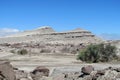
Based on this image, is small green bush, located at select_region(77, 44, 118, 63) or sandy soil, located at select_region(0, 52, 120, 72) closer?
sandy soil, located at select_region(0, 52, 120, 72)

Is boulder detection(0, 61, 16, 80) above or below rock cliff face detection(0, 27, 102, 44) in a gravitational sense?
below

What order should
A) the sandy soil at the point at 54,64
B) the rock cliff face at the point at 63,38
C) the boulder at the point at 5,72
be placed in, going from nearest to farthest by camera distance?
the boulder at the point at 5,72
the sandy soil at the point at 54,64
the rock cliff face at the point at 63,38

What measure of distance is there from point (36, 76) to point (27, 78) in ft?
7.98

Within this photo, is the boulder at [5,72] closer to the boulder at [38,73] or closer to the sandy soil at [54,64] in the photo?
the boulder at [38,73]

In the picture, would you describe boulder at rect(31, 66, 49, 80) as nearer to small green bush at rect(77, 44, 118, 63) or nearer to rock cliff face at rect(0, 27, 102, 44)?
small green bush at rect(77, 44, 118, 63)

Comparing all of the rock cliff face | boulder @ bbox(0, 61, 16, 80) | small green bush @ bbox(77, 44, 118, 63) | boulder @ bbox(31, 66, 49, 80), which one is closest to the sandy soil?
small green bush @ bbox(77, 44, 118, 63)

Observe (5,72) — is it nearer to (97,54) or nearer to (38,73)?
(38,73)

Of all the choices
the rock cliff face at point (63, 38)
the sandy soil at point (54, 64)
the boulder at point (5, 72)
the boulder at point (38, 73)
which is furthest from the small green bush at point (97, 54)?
the rock cliff face at point (63, 38)

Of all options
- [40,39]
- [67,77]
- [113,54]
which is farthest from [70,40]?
[67,77]

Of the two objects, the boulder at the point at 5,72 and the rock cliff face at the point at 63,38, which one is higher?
the rock cliff face at the point at 63,38

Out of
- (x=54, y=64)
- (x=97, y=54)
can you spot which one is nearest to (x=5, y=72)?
(x=54, y=64)

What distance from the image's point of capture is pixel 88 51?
59.2 metres

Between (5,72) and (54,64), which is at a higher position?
(5,72)

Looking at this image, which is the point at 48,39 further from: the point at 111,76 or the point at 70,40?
the point at 111,76
